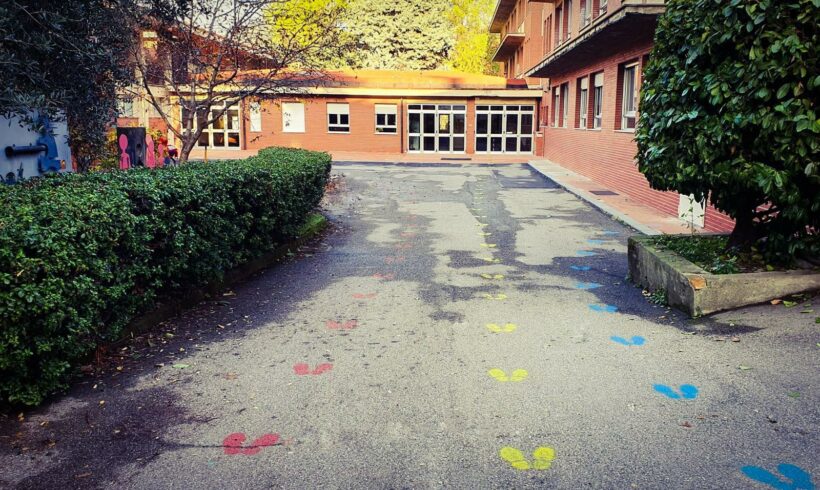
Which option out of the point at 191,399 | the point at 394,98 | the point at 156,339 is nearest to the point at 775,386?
the point at 191,399

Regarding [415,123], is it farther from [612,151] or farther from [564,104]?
[612,151]

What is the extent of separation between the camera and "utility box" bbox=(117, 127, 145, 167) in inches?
471

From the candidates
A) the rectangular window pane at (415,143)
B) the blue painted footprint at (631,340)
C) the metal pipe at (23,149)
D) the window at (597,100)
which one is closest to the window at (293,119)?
the rectangular window pane at (415,143)

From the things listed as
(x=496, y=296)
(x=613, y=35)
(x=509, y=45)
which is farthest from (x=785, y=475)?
(x=509, y=45)

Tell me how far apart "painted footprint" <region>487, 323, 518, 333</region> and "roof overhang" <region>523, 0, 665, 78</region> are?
911 cm

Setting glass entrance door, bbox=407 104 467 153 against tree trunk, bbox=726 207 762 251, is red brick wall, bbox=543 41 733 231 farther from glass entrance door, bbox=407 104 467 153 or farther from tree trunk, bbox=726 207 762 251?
glass entrance door, bbox=407 104 467 153

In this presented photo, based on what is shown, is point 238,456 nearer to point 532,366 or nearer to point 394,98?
point 532,366

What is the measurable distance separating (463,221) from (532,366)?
26.7ft

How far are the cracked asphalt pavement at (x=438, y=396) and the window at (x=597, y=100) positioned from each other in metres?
13.4

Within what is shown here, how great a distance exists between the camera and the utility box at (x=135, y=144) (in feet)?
39.2

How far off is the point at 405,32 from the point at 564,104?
31000 millimetres

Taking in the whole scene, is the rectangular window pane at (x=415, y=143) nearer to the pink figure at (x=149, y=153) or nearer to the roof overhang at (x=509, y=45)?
the roof overhang at (x=509, y=45)

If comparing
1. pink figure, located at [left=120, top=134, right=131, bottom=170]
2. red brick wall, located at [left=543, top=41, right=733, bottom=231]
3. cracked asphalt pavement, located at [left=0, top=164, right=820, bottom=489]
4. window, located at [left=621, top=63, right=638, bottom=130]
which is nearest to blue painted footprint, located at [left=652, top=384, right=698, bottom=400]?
cracked asphalt pavement, located at [left=0, top=164, right=820, bottom=489]

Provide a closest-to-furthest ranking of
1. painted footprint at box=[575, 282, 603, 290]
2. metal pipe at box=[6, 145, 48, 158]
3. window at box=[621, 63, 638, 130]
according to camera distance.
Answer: painted footprint at box=[575, 282, 603, 290] < metal pipe at box=[6, 145, 48, 158] < window at box=[621, 63, 638, 130]
